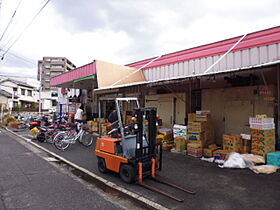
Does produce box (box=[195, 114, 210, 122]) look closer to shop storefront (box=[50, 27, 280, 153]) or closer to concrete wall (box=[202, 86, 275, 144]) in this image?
shop storefront (box=[50, 27, 280, 153])

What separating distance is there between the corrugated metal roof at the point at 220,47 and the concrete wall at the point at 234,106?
172cm

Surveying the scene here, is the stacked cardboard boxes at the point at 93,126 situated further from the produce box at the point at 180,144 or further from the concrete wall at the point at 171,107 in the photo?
the produce box at the point at 180,144

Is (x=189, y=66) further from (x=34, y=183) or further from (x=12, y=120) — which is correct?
(x=12, y=120)

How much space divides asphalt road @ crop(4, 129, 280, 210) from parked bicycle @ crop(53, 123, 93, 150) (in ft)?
7.14

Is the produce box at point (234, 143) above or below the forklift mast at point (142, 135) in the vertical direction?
below

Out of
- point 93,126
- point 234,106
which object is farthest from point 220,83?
point 93,126

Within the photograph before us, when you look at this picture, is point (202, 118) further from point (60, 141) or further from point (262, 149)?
point (60, 141)

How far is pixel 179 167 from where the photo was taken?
17.9 ft

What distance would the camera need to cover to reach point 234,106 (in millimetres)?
7832

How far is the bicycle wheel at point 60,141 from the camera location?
25.7ft

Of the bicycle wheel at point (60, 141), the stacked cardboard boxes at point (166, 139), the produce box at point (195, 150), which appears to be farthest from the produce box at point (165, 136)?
the bicycle wheel at point (60, 141)

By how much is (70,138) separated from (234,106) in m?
7.53

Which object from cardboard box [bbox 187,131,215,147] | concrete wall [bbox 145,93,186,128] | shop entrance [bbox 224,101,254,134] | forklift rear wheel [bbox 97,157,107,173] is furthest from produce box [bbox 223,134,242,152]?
forklift rear wheel [bbox 97,157,107,173]

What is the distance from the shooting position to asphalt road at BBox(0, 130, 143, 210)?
328cm
